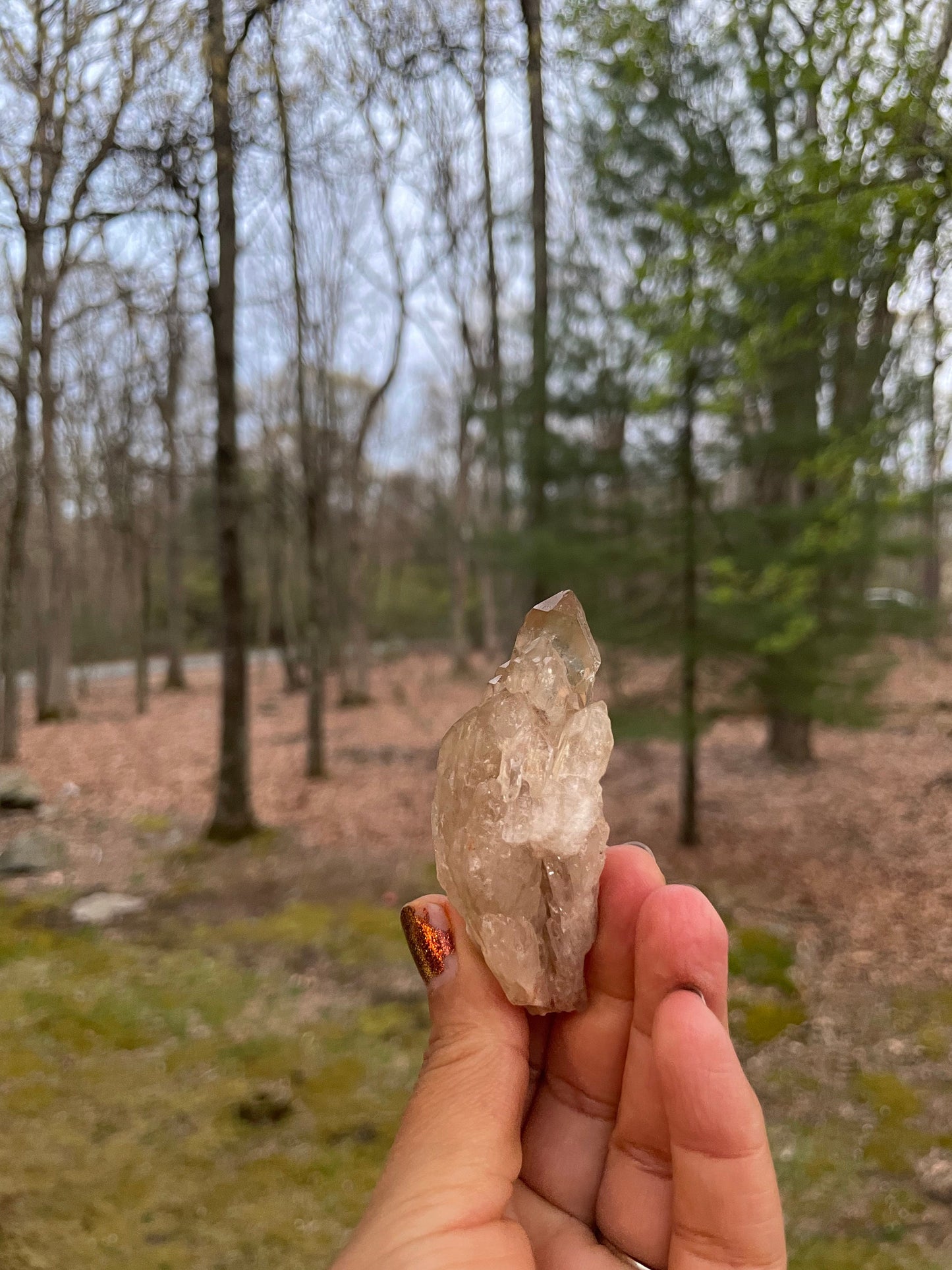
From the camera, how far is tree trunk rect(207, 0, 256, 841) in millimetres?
5844

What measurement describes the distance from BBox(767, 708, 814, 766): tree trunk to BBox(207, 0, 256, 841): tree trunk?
16.3ft

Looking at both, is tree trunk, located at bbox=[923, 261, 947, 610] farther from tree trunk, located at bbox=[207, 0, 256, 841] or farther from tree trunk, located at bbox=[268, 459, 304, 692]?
tree trunk, located at bbox=[268, 459, 304, 692]

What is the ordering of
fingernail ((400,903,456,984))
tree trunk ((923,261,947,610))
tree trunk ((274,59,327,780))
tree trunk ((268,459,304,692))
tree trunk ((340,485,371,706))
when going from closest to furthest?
fingernail ((400,903,456,984)) < tree trunk ((923,261,947,610)) < tree trunk ((274,59,327,780)) < tree trunk ((340,485,371,706)) < tree trunk ((268,459,304,692))

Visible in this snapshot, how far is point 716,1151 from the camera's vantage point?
1304 mm

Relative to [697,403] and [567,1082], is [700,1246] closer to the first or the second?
[567,1082]

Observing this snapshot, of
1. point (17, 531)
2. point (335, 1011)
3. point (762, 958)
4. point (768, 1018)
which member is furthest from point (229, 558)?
point (768, 1018)

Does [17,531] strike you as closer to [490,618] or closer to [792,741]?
[792,741]

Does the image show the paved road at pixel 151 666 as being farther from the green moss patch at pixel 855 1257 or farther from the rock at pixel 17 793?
the green moss patch at pixel 855 1257

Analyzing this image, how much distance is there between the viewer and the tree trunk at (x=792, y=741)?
755 cm

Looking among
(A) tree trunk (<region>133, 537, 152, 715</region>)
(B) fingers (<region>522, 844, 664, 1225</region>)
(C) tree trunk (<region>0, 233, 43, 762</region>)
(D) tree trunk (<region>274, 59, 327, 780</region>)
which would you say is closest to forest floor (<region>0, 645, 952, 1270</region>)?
(B) fingers (<region>522, 844, 664, 1225</region>)

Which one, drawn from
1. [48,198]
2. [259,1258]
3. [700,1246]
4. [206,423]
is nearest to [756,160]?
[48,198]

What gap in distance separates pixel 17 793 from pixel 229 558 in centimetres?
305

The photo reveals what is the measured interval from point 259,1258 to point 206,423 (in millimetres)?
13669

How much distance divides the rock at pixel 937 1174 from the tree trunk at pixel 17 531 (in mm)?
8838
